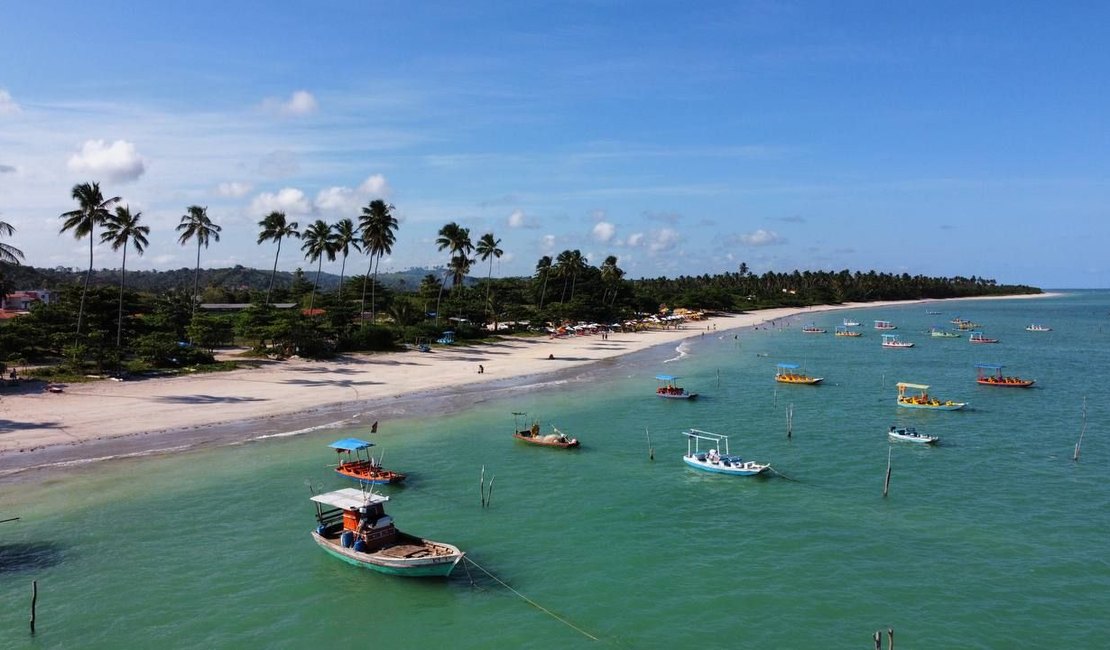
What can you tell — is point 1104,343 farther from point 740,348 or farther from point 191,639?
point 191,639

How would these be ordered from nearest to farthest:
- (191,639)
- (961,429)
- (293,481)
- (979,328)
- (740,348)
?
(191,639) → (293,481) → (961,429) → (740,348) → (979,328)

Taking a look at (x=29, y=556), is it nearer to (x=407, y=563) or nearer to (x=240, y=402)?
(x=407, y=563)

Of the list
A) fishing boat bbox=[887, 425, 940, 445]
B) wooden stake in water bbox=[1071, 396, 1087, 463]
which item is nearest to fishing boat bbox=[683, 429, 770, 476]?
fishing boat bbox=[887, 425, 940, 445]

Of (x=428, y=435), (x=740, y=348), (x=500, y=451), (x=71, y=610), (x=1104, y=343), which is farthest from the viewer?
(x=1104, y=343)

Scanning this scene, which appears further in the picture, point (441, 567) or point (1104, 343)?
point (1104, 343)

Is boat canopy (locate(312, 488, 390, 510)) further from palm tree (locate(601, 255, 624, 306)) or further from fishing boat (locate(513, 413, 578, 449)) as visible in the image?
palm tree (locate(601, 255, 624, 306))

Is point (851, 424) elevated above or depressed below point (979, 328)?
below

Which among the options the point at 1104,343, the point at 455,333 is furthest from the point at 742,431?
the point at 1104,343

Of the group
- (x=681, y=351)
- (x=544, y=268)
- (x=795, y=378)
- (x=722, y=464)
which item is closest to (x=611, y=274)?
(x=544, y=268)

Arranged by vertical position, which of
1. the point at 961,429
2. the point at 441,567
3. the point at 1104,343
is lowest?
the point at 441,567
